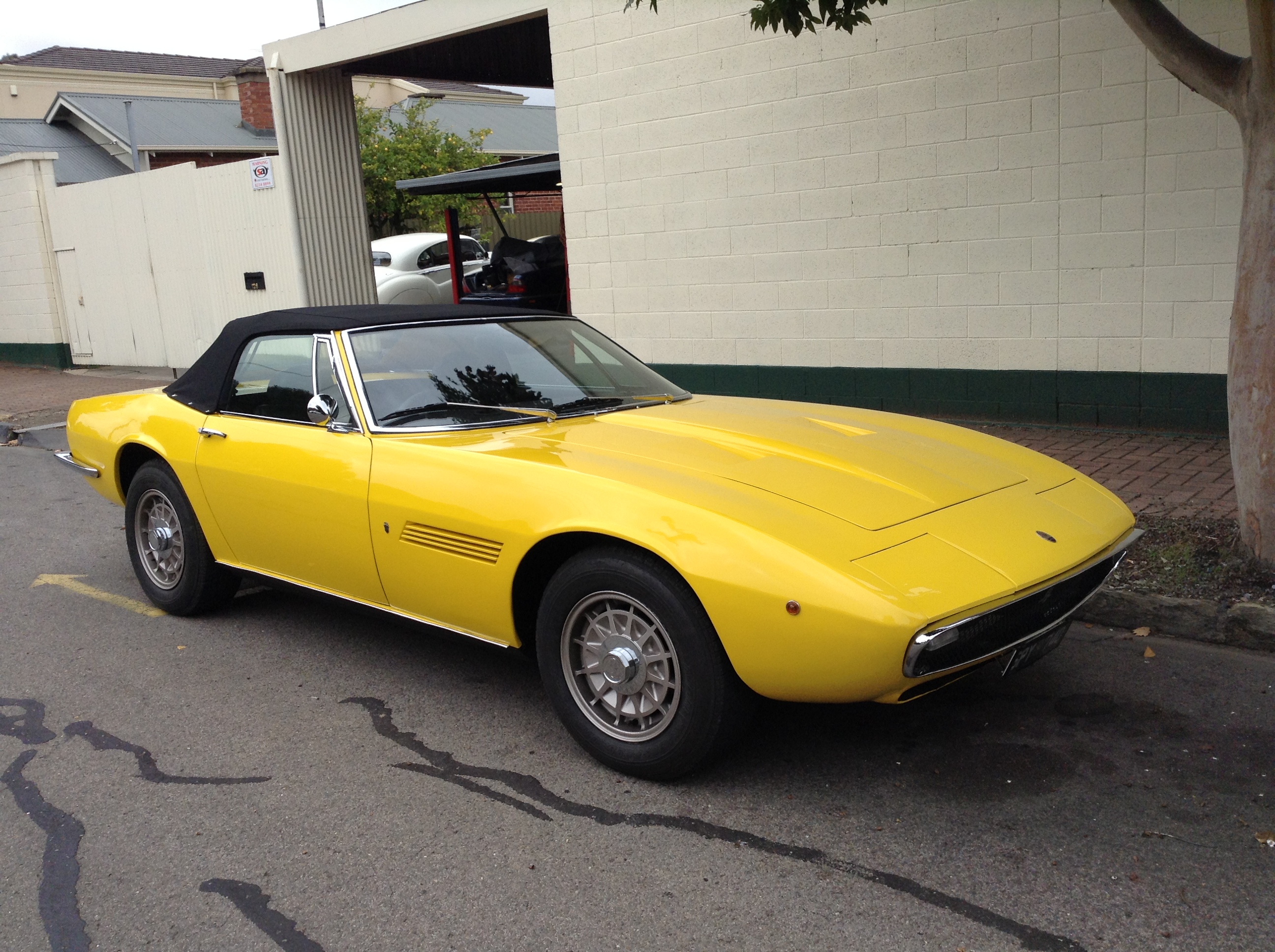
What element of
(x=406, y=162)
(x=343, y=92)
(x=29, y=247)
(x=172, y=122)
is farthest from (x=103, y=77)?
(x=343, y=92)

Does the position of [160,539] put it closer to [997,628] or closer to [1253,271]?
[997,628]

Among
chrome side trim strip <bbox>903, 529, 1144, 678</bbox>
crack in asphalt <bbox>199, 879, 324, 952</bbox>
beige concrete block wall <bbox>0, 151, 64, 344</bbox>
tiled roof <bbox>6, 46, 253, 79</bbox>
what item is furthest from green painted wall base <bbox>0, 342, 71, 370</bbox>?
tiled roof <bbox>6, 46, 253, 79</bbox>

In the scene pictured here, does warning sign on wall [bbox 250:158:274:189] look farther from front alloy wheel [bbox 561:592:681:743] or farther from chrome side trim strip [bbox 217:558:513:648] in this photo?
front alloy wheel [bbox 561:592:681:743]

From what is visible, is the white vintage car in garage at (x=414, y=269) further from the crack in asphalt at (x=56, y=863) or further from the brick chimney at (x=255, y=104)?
the brick chimney at (x=255, y=104)

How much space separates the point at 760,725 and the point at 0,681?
3055 millimetres

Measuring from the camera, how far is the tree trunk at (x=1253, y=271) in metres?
4.50

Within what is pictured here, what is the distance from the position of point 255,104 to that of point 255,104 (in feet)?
0.04

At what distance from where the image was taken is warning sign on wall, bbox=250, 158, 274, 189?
12406mm

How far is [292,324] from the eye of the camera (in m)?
4.80

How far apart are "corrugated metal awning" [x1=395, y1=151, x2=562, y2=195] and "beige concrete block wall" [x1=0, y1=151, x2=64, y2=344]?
5937 mm

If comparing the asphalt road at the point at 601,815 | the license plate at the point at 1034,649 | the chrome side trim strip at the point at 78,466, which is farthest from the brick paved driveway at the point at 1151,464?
the chrome side trim strip at the point at 78,466

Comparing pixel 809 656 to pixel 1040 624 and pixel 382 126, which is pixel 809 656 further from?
pixel 382 126

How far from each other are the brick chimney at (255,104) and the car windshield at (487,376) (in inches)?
1121

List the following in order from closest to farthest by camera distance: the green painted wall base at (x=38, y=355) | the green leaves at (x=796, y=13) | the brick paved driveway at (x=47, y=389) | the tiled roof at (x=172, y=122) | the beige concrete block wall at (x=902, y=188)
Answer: the green leaves at (x=796, y=13) → the beige concrete block wall at (x=902, y=188) → the brick paved driveway at (x=47, y=389) → the green painted wall base at (x=38, y=355) → the tiled roof at (x=172, y=122)
